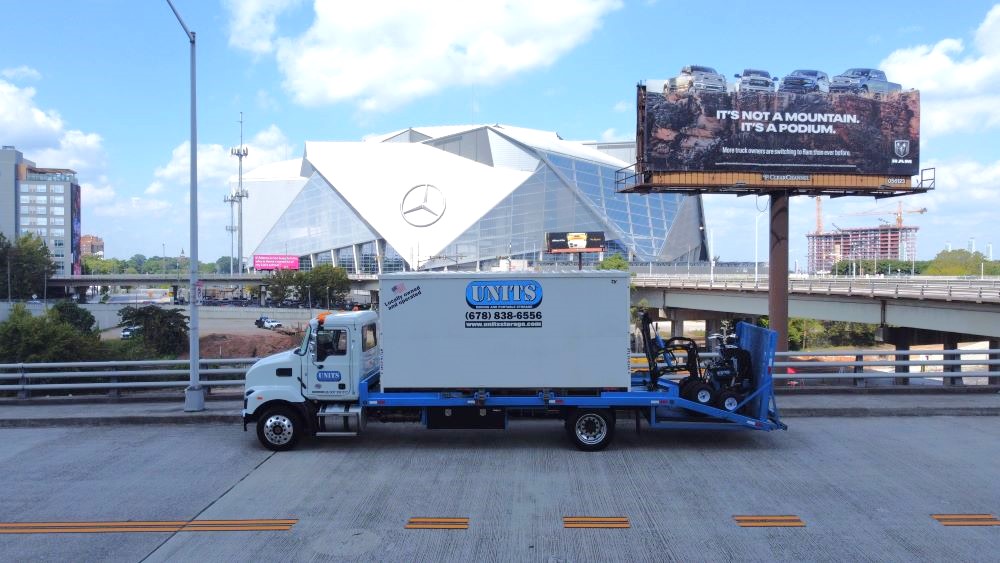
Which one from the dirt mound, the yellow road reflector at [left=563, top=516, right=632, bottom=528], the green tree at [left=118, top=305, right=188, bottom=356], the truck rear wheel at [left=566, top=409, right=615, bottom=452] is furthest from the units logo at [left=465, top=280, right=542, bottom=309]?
the green tree at [left=118, top=305, right=188, bottom=356]

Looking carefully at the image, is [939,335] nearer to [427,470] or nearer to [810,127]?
[810,127]

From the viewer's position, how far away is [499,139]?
101 meters

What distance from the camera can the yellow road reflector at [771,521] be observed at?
7.58 m

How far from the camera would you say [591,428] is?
10641mm

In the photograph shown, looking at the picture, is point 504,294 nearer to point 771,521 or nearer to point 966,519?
point 771,521

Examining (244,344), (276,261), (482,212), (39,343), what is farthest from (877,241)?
(39,343)

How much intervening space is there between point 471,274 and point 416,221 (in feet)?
282

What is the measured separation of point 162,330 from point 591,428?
4651 cm

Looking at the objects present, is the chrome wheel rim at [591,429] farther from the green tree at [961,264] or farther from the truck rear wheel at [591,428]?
the green tree at [961,264]

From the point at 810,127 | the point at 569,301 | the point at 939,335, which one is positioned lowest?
the point at 939,335

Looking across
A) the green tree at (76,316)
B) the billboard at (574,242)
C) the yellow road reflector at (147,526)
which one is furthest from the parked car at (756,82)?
the green tree at (76,316)

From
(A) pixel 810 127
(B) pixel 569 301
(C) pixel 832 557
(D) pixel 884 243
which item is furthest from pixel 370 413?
(D) pixel 884 243

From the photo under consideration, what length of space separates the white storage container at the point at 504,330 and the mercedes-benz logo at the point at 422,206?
3318 inches

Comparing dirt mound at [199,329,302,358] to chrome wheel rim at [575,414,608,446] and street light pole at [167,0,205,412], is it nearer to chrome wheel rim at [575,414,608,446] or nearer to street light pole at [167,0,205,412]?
street light pole at [167,0,205,412]
